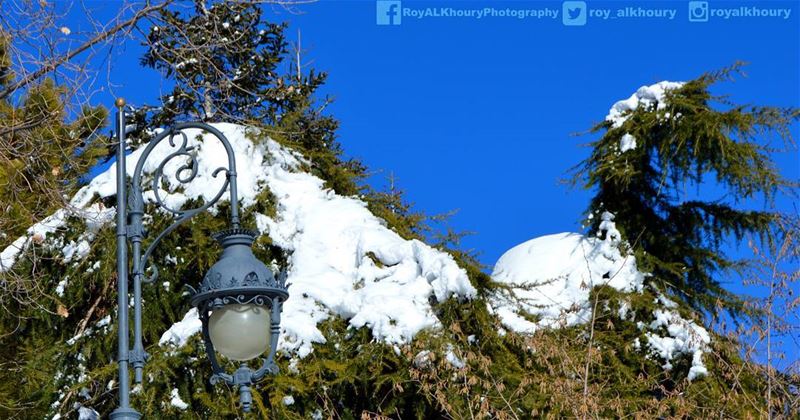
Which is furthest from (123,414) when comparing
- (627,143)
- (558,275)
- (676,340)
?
(627,143)

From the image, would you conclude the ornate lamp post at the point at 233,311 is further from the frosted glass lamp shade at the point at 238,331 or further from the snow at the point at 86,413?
the snow at the point at 86,413

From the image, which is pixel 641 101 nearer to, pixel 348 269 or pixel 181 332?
pixel 348 269

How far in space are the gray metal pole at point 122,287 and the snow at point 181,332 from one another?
2566mm

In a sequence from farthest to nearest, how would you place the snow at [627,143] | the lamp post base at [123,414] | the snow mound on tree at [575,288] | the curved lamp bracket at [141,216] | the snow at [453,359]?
the snow at [627,143]
the snow mound on tree at [575,288]
the snow at [453,359]
the curved lamp bracket at [141,216]
the lamp post base at [123,414]

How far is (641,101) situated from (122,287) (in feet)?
21.2

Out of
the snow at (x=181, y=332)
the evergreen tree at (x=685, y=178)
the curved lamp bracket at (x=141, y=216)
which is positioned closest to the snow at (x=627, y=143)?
the evergreen tree at (x=685, y=178)

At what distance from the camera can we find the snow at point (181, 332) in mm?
7230

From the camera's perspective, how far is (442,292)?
→ 752cm

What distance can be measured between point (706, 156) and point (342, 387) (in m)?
4.08

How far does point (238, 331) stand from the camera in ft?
14.1

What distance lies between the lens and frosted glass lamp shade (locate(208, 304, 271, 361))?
4297 millimetres

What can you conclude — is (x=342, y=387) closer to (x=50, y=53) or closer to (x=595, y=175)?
(x=50, y=53)

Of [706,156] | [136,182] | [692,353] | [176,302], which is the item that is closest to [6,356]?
[176,302]

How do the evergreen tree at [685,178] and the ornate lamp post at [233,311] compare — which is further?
the evergreen tree at [685,178]
